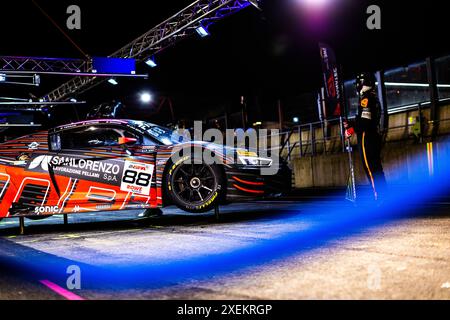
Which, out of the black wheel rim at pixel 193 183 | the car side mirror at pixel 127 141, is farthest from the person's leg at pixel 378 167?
the car side mirror at pixel 127 141

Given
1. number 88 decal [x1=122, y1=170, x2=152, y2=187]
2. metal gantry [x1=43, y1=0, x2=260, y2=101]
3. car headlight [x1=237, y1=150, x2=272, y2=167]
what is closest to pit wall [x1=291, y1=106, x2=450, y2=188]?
metal gantry [x1=43, y1=0, x2=260, y2=101]

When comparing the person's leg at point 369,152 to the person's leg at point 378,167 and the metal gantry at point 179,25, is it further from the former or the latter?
the metal gantry at point 179,25

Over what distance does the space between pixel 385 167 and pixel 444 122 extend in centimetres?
288

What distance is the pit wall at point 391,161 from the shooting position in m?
12.9

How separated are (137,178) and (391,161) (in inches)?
411

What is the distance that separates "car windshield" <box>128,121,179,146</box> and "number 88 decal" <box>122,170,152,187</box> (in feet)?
1.81

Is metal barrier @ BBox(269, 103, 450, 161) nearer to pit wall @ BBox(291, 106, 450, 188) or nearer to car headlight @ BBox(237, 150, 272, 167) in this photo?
pit wall @ BBox(291, 106, 450, 188)

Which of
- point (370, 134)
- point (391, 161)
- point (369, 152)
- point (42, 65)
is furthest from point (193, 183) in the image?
point (42, 65)

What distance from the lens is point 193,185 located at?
19.0 ft

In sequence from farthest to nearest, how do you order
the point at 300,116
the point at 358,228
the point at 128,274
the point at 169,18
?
1. the point at 300,116
2. the point at 169,18
3. the point at 358,228
4. the point at 128,274
